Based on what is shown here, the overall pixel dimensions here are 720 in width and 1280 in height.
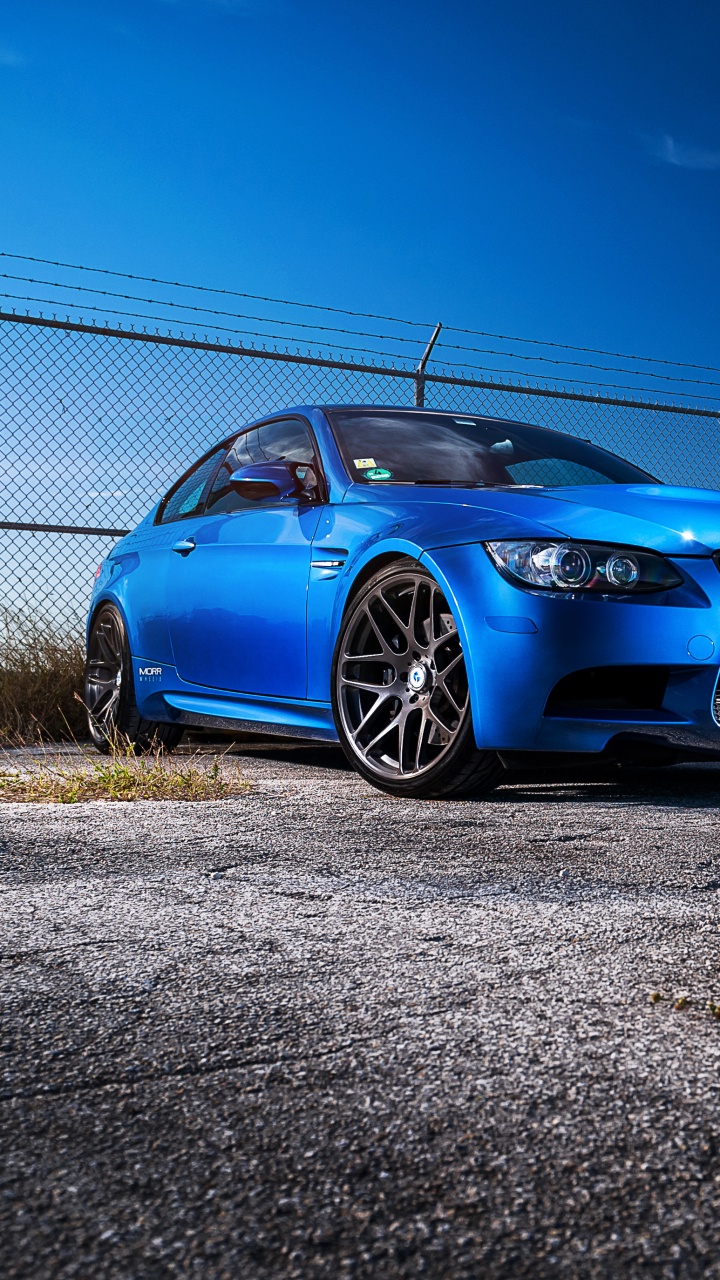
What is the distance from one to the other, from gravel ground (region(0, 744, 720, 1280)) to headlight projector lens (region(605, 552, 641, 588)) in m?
0.98

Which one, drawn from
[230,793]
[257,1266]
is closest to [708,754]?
[230,793]

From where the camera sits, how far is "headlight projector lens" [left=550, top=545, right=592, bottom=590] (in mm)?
3354

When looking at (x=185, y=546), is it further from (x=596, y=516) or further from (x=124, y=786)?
(x=596, y=516)

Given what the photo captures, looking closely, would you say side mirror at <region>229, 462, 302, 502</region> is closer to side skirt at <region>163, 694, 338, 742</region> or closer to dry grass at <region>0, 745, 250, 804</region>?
side skirt at <region>163, 694, 338, 742</region>

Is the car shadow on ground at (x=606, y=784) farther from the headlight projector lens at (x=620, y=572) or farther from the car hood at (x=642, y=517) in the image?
the car hood at (x=642, y=517)

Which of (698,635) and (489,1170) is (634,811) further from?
(489,1170)

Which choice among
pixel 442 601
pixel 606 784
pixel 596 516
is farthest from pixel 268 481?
pixel 606 784

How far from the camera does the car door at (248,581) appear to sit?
422 cm

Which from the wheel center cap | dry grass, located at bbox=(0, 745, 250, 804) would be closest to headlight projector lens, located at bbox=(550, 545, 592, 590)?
the wheel center cap

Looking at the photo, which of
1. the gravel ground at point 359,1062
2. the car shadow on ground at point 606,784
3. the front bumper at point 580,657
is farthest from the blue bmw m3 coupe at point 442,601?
the gravel ground at point 359,1062

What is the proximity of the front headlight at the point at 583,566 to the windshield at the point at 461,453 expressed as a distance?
0.88 metres

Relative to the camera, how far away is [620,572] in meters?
3.38

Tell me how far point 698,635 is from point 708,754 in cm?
35

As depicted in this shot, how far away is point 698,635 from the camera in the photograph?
11.1ft
